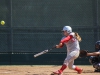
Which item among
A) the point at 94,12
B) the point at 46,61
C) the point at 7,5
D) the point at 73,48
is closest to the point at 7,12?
the point at 7,5

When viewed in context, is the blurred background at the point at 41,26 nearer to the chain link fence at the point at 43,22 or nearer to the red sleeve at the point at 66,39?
the chain link fence at the point at 43,22

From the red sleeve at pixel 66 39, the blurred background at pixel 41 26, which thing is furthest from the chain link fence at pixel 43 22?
the red sleeve at pixel 66 39

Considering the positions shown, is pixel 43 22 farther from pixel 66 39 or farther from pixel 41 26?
pixel 66 39

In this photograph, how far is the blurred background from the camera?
13258 millimetres

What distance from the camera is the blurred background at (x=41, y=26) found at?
13.3m

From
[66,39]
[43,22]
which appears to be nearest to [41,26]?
[43,22]

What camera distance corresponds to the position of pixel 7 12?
1329 centimetres

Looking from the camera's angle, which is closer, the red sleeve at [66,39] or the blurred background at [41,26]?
the red sleeve at [66,39]

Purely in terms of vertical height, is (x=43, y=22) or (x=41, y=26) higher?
(x=43, y=22)

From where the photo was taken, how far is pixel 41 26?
44.0 ft

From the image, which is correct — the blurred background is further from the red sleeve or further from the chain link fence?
the red sleeve

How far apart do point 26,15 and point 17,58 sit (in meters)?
1.64

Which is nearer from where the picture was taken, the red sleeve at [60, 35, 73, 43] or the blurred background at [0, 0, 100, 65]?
the red sleeve at [60, 35, 73, 43]

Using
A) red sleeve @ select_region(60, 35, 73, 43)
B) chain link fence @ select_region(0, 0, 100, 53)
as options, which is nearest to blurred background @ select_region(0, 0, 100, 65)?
chain link fence @ select_region(0, 0, 100, 53)
